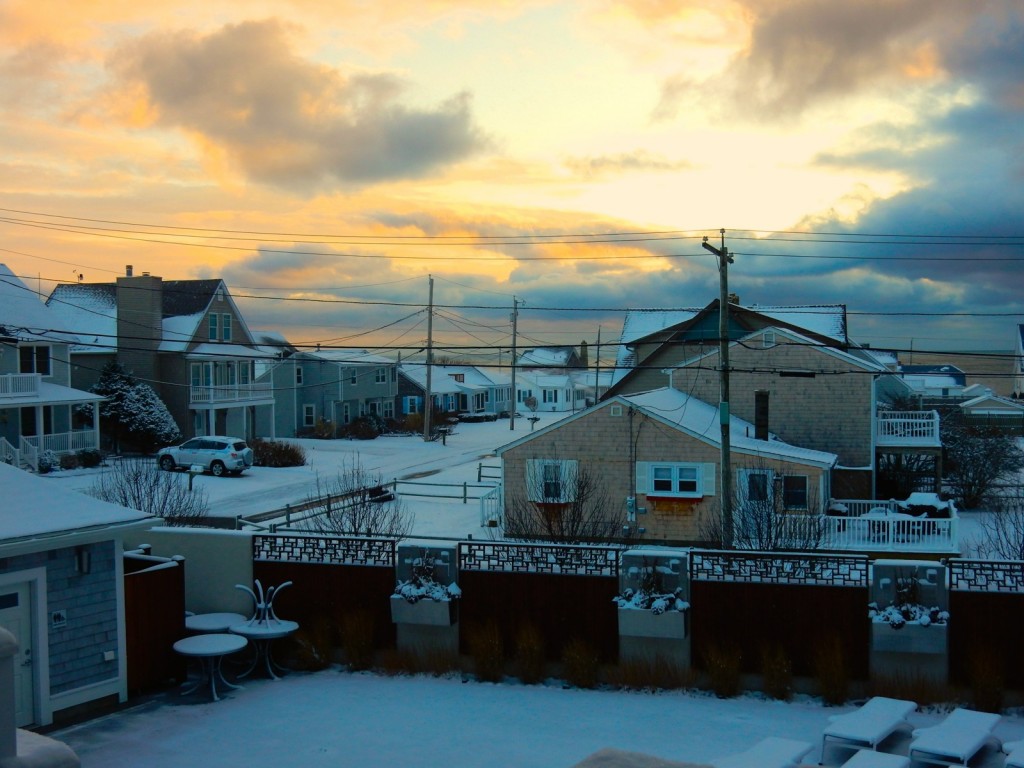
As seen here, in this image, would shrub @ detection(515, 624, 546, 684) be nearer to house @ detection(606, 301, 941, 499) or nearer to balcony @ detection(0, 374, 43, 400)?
house @ detection(606, 301, 941, 499)

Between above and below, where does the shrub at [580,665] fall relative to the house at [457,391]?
below

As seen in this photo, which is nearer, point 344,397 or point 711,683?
point 711,683

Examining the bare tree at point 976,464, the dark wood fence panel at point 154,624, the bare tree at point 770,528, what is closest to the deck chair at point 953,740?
the bare tree at point 770,528

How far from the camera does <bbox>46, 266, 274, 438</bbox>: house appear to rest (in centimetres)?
4506

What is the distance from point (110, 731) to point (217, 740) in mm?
1381

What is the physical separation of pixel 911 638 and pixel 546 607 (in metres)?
4.77

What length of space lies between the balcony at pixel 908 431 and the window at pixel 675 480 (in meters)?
7.08

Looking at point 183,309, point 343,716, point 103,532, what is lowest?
point 343,716

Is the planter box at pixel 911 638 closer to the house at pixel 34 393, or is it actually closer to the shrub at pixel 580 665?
the shrub at pixel 580 665

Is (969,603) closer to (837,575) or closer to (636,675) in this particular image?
(837,575)

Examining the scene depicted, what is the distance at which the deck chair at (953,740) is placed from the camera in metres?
9.03

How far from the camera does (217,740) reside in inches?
414

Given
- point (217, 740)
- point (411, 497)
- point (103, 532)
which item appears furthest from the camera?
point (411, 497)

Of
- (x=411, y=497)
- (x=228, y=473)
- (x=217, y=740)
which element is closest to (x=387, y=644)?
(x=217, y=740)
